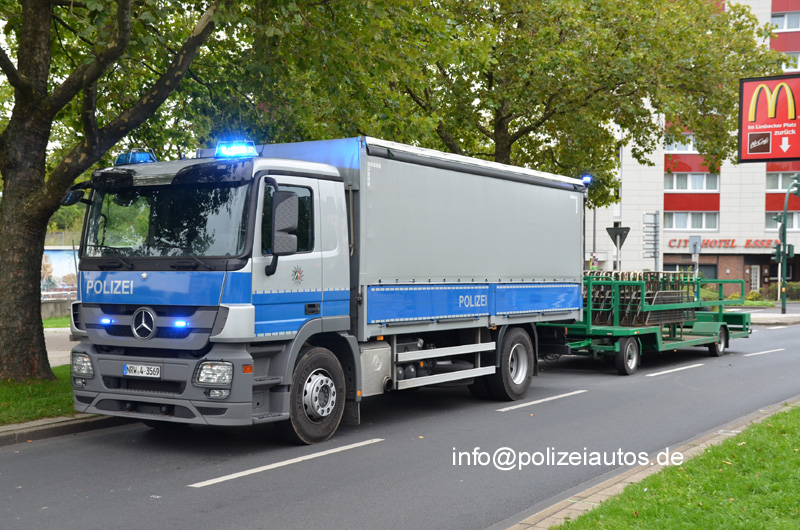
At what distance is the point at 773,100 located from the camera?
31.5 ft

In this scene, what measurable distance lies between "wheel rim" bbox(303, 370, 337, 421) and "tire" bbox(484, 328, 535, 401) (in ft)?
11.6

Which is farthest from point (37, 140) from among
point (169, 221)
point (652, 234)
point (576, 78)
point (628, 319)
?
point (652, 234)

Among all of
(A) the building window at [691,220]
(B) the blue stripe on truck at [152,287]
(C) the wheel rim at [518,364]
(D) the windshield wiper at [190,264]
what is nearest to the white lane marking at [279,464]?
(B) the blue stripe on truck at [152,287]

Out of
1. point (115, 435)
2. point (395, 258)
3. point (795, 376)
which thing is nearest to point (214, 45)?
point (395, 258)

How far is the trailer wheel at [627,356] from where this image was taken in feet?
49.4

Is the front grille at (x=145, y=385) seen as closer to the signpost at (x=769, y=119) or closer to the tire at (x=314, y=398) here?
the tire at (x=314, y=398)

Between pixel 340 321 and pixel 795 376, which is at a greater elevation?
pixel 340 321

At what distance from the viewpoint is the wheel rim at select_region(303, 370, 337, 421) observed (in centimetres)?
854

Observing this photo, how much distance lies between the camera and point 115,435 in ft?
30.3

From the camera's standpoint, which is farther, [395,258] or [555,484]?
[395,258]

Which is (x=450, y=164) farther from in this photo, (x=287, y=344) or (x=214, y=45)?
(x=214, y=45)

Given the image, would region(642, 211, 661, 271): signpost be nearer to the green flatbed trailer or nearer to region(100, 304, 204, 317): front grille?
the green flatbed trailer

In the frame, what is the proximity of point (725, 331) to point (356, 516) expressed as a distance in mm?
15152

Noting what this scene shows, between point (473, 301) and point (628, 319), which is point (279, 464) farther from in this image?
point (628, 319)
